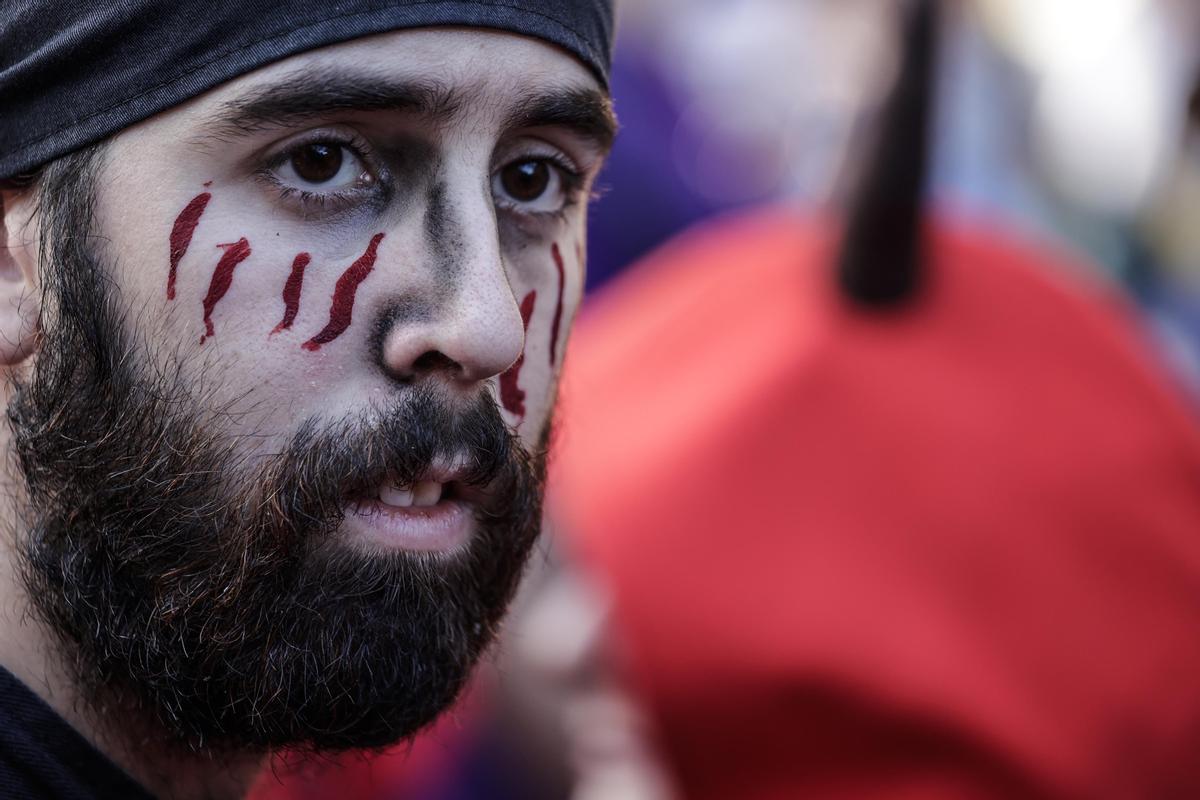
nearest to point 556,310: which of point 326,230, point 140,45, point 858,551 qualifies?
point 326,230

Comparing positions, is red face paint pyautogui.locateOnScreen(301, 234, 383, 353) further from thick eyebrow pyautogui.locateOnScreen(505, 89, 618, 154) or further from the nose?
thick eyebrow pyautogui.locateOnScreen(505, 89, 618, 154)

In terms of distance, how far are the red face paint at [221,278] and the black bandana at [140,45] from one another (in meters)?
0.19

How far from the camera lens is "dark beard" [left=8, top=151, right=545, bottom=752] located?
1570 millimetres

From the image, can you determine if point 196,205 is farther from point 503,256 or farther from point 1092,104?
point 1092,104

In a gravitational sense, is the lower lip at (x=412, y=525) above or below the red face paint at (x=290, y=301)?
below

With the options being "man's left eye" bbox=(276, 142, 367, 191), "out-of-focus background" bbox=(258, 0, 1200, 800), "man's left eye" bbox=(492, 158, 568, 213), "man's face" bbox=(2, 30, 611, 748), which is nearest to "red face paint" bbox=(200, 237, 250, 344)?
"man's face" bbox=(2, 30, 611, 748)

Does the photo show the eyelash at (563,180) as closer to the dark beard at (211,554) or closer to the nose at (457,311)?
the nose at (457,311)

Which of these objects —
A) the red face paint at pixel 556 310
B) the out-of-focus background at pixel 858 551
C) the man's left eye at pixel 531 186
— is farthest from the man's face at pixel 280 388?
the out-of-focus background at pixel 858 551

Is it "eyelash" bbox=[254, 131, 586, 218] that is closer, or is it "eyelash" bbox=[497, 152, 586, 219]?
"eyelash" bbox=[254, 131, 586, 218]

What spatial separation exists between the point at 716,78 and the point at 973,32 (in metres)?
1.22

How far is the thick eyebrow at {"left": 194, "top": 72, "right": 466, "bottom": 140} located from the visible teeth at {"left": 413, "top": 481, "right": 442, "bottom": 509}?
0.48m

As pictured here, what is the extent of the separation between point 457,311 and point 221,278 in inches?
11.5

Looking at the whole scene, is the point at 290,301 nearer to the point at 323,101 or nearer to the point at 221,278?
the point at 221,278

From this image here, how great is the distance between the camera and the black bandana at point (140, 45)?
1539 millimetres
